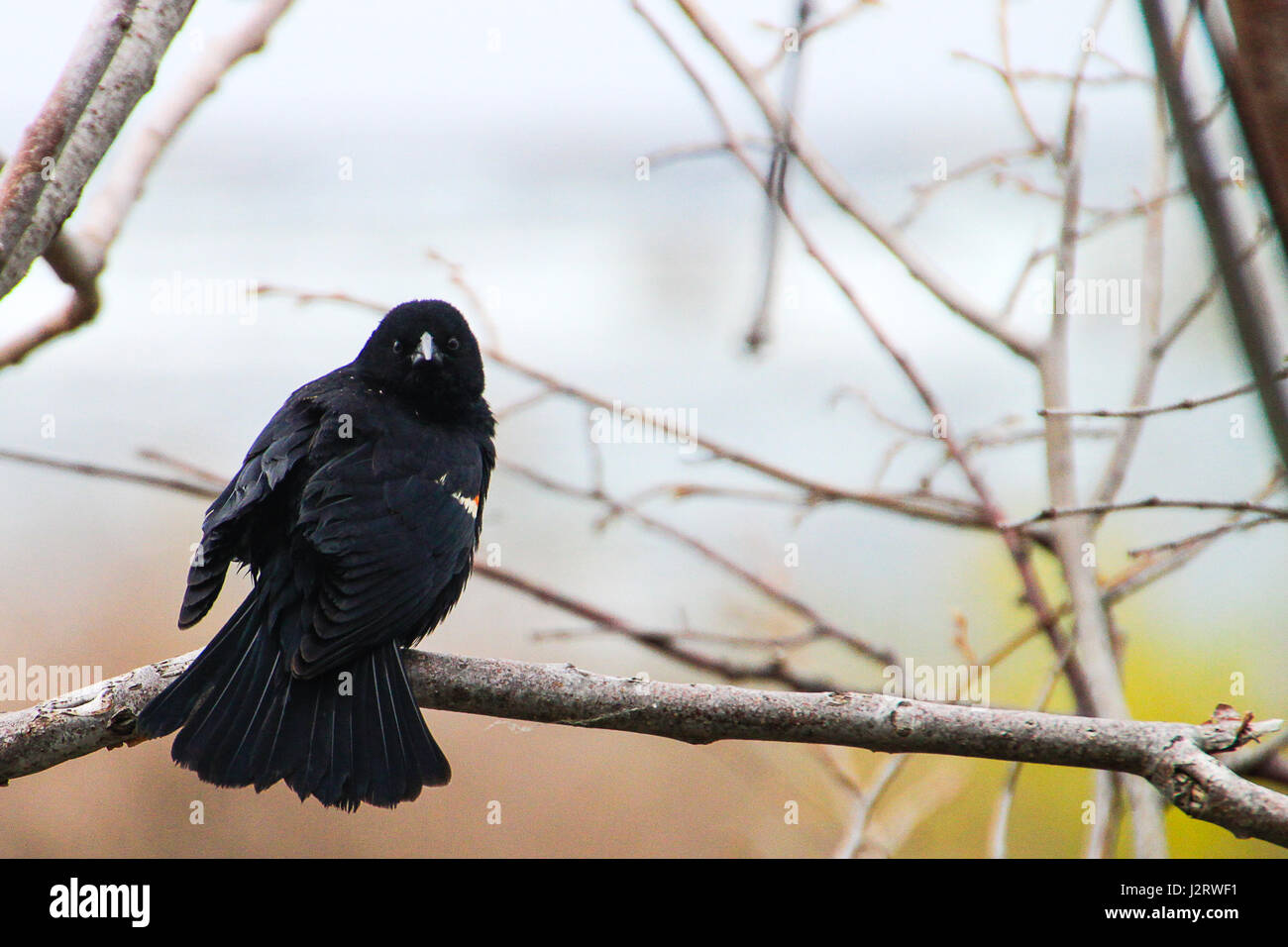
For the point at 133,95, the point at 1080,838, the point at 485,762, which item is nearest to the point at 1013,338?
the point at 133,95

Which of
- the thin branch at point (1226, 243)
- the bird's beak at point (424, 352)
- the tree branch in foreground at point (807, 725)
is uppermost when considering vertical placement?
the bird's beak at point (424, 352)

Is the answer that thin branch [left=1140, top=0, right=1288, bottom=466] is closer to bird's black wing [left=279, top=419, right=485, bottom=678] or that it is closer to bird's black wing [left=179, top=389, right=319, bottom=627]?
bird's black wing [left=279, top=419, right=485, bottom=678]

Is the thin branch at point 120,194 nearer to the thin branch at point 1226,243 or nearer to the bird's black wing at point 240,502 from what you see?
the bird's black wing at point 240,502

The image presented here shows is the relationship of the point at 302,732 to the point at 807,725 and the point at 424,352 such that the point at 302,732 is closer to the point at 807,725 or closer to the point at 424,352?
the point at 807,725

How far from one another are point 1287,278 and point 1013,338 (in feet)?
7.85

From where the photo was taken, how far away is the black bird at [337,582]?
2.29 metres

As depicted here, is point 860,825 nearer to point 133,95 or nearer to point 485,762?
point 133,95

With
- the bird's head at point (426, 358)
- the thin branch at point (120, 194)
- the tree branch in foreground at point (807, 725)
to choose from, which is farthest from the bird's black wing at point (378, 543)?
the thin branch at point (120, 194)

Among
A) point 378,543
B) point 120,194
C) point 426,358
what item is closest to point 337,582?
point 378,543

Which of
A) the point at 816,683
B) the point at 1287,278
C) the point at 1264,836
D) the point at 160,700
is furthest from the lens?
the point at 816,683

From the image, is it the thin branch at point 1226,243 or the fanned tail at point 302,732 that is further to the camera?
the fanned tail at point 302,732

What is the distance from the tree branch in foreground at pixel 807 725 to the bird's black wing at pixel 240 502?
435 millimetres

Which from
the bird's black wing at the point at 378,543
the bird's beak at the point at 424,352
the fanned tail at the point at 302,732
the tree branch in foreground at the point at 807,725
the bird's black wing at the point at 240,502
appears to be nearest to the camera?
the tree branch in foreground at the point at 807,725

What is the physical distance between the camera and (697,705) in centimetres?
200
